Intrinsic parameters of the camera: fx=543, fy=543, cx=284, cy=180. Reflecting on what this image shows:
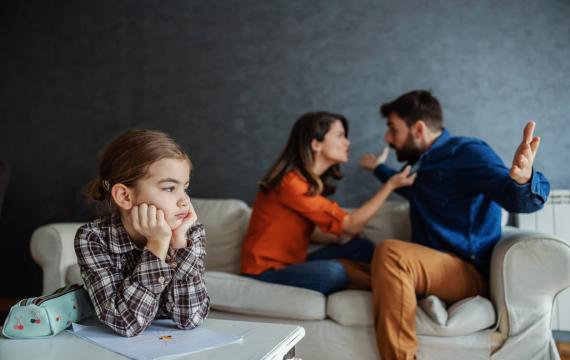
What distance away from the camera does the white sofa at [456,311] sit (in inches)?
70.1

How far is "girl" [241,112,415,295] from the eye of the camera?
2.24 metres

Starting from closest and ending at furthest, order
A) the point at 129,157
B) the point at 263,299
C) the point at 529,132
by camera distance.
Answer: the point at 129,157, the point at 529,132, the point at 263,299

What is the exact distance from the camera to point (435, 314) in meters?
1.79

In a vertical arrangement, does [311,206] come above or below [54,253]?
above

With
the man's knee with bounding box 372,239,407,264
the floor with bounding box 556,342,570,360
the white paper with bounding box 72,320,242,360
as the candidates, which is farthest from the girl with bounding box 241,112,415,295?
the white paper with bounding box 72,320,242,360

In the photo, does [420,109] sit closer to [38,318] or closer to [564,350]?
[564,350]

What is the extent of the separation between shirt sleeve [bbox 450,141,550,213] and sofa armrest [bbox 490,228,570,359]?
126mm

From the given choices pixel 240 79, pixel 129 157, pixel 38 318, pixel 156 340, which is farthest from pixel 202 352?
pixel 240 79

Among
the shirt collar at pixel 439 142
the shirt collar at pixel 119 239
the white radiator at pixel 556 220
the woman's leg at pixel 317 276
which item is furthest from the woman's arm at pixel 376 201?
the shirt collar at pixel 119 239

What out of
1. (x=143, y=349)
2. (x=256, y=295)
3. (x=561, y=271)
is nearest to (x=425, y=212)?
(x=561, y=271)

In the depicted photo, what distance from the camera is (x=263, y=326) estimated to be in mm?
1160

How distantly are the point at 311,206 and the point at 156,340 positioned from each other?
1.24 meters

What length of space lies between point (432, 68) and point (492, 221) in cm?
100

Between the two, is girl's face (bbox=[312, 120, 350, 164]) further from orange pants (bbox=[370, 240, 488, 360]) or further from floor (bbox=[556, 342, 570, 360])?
floor (bbox=[556, 342, 570, 360])
